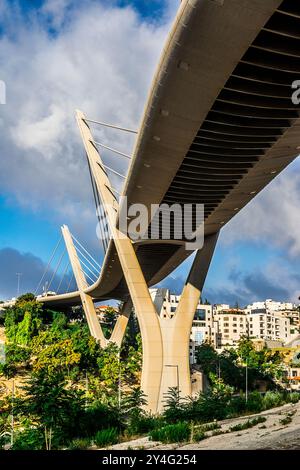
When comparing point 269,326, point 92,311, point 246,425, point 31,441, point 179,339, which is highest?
point 269,326

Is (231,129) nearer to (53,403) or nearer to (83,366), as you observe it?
(53,403)

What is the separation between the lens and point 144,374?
3569 cm

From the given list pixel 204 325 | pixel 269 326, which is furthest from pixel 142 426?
pixel 269 326

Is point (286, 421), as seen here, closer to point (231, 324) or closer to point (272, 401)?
point (272, 401)

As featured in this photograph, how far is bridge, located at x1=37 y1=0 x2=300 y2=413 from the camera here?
1385 centimetres

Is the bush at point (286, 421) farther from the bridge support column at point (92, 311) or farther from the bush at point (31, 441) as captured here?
the bridge support column at point (92, 311)

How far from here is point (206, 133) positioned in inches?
790

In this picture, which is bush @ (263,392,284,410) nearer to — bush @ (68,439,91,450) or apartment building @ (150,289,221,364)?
bush @ (68,439,91,450)

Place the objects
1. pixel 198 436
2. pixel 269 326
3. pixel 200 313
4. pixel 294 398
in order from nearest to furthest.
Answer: pixel 198 436 < pixel 294 398 < pixel 200 313 < pixel 269 326

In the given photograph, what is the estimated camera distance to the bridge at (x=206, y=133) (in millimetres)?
13852

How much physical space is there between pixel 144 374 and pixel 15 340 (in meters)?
49.5

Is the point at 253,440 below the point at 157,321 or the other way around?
below

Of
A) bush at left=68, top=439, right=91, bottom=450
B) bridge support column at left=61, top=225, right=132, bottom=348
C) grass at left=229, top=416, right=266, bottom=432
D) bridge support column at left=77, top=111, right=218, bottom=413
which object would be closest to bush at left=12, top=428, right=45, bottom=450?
bush at left=68, top=439, right=91, bottom=450

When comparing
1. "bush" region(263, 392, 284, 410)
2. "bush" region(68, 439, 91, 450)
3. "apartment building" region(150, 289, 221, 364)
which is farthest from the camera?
"apartment building" region(150, 289, 221, 364)
